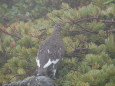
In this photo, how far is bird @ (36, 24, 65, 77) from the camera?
171 inches

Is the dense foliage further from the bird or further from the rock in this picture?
the rock

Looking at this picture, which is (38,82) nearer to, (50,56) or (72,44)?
(50,56)

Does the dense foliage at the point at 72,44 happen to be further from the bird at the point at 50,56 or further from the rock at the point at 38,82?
the rock at the point at 38,82

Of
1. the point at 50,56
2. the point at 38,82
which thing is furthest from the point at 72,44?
the point at 38,82

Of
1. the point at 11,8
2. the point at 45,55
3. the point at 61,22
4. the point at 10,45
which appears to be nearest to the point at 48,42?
the point at 45,55

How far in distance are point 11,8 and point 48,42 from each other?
3.46 metres

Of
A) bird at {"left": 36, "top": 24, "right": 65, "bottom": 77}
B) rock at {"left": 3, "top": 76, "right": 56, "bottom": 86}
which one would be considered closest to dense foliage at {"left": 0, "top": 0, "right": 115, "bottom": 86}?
bird at {"left": 36, "top": 24, "right": 65, "bottom": 77}

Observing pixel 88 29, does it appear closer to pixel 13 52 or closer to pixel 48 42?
pixel 48 42

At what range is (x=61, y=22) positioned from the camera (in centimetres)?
515

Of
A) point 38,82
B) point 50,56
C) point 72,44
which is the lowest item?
point 38,82

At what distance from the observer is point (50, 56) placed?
447 centimetres

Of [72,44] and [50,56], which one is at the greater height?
[72,44]

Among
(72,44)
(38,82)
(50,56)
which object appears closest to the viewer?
(38,82)

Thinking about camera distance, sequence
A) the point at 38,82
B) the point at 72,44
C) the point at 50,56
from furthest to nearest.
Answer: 1. the point at 72,44
2. the point at 50,56
3. the point at 38,82
